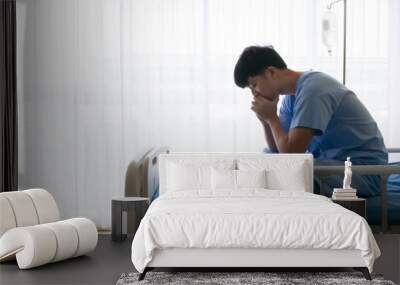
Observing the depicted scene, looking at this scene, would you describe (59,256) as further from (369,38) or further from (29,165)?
(369,38)

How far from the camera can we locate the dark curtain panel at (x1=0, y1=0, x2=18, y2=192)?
6.91 metres

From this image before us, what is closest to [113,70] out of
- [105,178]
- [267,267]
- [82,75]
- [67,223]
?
[82,75]

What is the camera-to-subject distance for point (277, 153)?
5781 millimetres

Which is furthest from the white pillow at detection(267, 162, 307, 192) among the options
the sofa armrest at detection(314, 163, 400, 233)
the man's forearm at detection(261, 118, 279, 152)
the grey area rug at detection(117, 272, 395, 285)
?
the grey area rug at detection(117, 272, 395, 285)

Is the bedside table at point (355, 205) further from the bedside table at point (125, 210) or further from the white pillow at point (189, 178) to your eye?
the bedside table at point (125, 210)

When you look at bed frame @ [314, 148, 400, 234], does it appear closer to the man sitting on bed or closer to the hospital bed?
the hospital bed

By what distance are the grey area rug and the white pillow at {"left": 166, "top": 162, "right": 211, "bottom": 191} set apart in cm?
115

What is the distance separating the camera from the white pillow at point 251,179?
524 cm

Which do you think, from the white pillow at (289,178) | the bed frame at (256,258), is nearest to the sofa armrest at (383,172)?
the white pillow at (289,178)

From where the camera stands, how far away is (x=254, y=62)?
221 inches

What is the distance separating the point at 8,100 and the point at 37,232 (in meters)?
2.90

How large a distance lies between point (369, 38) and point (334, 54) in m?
0.36

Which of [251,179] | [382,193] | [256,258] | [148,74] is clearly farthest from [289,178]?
[148,74]

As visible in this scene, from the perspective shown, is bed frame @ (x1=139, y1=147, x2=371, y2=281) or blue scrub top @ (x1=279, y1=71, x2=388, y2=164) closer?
bed frame @ (x1=139, y1=147, x2=371, y2=281)
